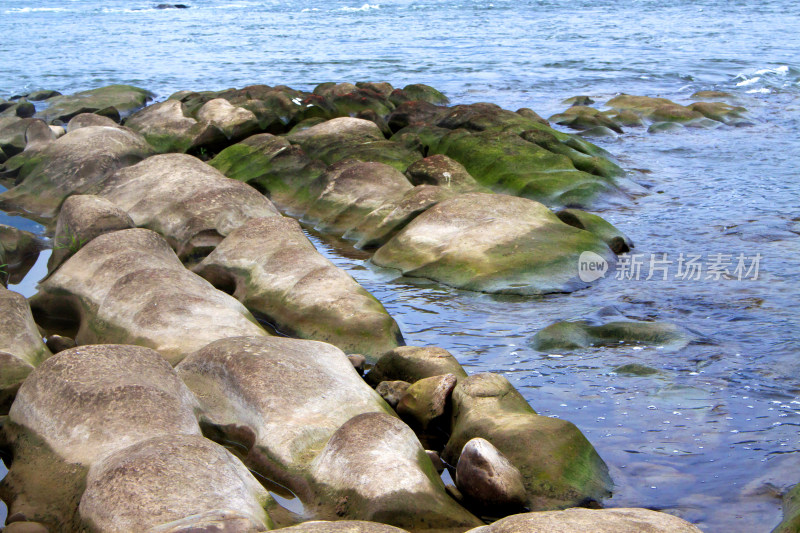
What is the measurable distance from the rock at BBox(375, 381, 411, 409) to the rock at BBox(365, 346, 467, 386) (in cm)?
15

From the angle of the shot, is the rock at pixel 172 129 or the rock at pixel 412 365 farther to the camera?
the rock at pixel 172 129

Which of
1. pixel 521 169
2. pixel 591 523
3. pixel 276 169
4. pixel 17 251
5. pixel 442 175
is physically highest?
pixel 591 523

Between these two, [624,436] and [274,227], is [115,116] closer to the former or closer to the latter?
[274,227]

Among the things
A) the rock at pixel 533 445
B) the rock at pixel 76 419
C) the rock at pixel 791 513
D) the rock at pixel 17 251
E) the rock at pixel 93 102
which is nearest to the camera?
the rock at pixel 791 513

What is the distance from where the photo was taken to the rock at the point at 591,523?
13.1 ft

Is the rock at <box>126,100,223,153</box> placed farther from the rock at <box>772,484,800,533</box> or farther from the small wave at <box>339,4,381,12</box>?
the small wave at <box>339,4,381,12</box>

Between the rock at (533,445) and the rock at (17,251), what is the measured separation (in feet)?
20.4

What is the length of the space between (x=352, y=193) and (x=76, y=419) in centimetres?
706

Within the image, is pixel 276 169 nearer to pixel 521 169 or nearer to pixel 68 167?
pixel 68 167

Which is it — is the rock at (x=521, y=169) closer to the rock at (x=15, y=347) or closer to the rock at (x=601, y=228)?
the rock at (x=601, y=228)

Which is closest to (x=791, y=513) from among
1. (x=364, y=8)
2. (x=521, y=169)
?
(x=521, y=169)

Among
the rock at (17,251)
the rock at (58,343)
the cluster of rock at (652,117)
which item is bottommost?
the rock at (17,251)

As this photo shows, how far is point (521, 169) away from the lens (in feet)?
42.6

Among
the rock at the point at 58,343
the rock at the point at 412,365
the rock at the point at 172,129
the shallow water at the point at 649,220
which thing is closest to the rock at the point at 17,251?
the rock at the point at 58,343
